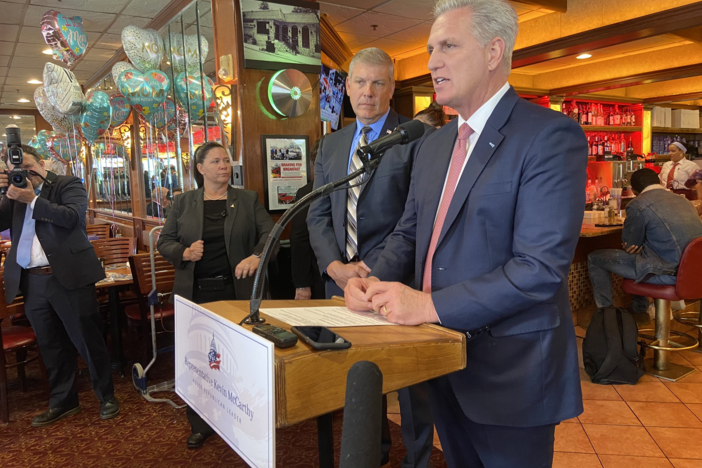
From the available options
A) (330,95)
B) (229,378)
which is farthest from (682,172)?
(229,378)

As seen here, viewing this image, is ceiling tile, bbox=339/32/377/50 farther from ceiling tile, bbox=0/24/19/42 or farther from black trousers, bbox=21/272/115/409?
black trousers, bbox=21/272/115/409

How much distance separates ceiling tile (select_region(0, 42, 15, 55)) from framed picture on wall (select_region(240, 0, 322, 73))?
496cm

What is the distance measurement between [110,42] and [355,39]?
11.0ft

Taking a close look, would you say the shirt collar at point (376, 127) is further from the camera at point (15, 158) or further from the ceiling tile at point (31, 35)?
the ceiling tile at point (31, 35)

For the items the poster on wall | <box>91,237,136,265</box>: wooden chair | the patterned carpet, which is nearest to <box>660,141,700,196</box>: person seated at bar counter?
the poster on wall

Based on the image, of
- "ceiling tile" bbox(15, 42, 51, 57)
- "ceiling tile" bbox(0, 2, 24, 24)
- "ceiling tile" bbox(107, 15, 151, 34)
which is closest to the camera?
"ceiling tile" bbox(0, 2, 24, 24)

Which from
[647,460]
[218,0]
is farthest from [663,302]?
[218,0]

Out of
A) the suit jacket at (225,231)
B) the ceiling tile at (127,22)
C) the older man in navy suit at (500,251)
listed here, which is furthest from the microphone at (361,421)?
the ceiling tile at (127,22)

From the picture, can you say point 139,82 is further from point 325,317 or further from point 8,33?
point 325,317

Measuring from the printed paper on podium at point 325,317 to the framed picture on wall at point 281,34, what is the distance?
3.05 metres

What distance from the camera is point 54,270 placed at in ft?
10.1

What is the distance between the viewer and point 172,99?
17.2 ft

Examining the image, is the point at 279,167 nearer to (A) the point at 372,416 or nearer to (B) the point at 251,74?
(B) the point at 251,74

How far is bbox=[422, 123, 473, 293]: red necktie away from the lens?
1.28 meters
